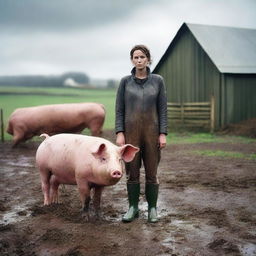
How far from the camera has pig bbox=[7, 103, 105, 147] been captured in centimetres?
1294

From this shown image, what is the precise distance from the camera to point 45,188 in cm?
580

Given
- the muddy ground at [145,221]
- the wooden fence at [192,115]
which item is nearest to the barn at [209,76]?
the wooden fence at [192,115]

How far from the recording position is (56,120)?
12.9 metres

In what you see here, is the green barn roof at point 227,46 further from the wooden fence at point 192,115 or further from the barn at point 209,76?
the wooden fence at point 192,115

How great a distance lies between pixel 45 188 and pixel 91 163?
44.5 inches

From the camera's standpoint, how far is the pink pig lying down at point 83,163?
482 centimetres

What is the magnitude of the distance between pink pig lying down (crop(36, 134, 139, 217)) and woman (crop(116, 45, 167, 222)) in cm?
31

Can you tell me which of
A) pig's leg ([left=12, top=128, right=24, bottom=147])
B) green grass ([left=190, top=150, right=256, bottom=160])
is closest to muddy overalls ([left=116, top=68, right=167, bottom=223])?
green grass ([left=190, top=150, right=256, bottom=160])

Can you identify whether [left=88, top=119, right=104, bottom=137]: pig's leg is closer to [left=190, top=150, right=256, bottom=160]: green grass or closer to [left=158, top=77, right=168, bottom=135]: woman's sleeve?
[left=190, top=150, right=256, bottom=160]: green grass

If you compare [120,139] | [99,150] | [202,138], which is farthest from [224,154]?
[99,150]

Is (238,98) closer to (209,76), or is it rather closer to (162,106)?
(209,76)

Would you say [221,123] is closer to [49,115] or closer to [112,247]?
[49,115]

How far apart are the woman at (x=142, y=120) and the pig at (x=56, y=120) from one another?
304 inches

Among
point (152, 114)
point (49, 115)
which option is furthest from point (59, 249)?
point (49, 115)
